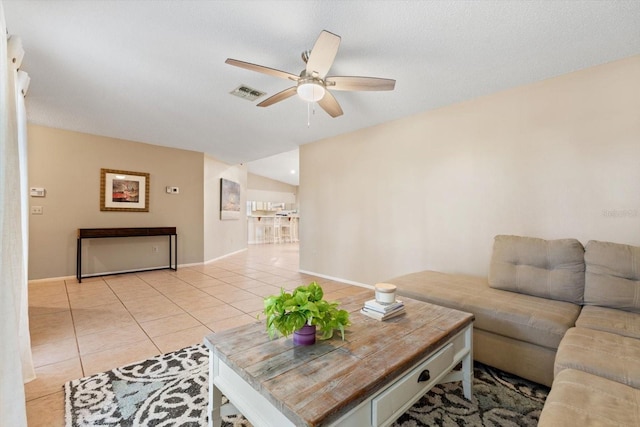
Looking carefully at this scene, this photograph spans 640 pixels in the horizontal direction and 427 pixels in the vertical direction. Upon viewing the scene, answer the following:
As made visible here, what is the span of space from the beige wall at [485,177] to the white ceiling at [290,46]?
0.24m

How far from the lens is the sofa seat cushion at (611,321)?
1.51m

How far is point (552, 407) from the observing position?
3.10ft

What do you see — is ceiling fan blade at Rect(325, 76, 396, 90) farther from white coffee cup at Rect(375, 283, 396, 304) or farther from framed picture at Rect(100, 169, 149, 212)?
framed picture at Rect(100, 169, 149, 212)

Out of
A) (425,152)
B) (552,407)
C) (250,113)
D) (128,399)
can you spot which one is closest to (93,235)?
(250,113)

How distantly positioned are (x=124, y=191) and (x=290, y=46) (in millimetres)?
4406

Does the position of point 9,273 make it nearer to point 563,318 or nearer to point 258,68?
point 258,68

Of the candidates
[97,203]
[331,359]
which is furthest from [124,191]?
[331,359]

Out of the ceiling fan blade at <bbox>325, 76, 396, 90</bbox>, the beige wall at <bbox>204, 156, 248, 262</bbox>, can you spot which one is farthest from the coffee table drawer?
the beige wall at <bbox>204, 156, 248, 262</bbox>

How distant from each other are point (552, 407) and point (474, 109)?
9.46 ft

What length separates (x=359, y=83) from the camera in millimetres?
2092

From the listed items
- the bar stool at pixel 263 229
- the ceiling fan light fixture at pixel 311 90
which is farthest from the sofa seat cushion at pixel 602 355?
the bar stool at pixel 263 229

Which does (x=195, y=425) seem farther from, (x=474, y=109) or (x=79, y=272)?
(x=79, y=272)

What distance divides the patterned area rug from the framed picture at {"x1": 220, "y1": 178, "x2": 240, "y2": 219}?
5.23m

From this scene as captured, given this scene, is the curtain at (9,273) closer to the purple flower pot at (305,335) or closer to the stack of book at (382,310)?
the purple flower pot at (305,335)
